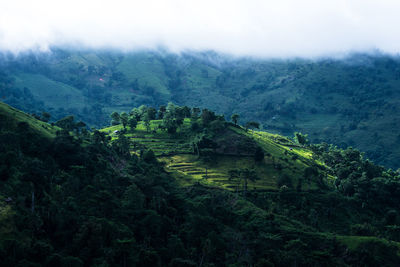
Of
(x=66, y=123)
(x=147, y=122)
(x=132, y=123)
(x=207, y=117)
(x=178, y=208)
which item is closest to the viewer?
(x=178, y=208)

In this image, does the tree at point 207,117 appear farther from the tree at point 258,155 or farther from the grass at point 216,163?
the tree at point 258,155

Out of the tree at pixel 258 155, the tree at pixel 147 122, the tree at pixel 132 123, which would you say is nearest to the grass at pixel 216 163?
the tree at pixel 258 155

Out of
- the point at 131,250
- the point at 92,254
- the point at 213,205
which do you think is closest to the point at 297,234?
the point at 213,205

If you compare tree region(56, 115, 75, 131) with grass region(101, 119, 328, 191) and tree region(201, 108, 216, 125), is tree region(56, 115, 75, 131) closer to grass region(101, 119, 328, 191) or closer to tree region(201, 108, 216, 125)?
grass region(101, 119, 328, 191)

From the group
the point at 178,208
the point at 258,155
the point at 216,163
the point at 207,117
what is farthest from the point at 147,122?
the point at 178,208

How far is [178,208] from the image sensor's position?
318ft

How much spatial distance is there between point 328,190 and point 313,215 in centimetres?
2143

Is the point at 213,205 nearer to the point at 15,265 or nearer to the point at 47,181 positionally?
the point at 47,181

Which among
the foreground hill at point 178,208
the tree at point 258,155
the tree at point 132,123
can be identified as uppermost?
the tree at point 132,123

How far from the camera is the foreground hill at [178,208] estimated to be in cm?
6812

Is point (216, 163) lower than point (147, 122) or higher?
lower

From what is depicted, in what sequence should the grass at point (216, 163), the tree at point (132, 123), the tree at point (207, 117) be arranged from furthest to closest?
the tree at point (132, 123), the tree at point (207, 117), the grass at point (216, 163)

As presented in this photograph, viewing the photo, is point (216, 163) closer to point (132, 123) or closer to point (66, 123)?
point (132, 123)

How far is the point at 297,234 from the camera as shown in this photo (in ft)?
298
